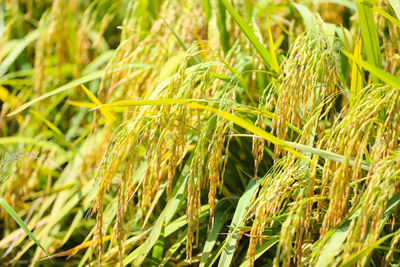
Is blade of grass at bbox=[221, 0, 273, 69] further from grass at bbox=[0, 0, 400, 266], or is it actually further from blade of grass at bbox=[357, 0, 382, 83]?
blade of grass at bbox=[357, 0, 382, 83]

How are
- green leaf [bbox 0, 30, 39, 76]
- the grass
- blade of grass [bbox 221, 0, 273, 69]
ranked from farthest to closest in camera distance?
green leaf [bbox 0, 30, 39, 76]
blade of grass [bbox 221, 0, 273, 69]
the grass

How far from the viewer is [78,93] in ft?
7.16

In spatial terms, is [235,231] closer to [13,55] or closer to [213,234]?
[213,234]

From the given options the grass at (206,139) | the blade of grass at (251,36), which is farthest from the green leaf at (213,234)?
the blade of grass at (251,36)

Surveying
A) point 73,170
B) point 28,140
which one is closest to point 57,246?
point 73,170

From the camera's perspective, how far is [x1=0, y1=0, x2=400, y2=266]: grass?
3.38 feet

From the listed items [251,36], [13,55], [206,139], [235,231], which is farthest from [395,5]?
[13,55]

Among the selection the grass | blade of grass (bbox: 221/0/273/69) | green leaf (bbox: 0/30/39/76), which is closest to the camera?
the grass

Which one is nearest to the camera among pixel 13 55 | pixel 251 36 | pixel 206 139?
pixel 206 139

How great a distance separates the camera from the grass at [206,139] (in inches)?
40.6

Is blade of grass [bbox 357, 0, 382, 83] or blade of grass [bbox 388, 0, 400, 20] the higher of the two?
blade of grass [bbox 388, 0, 400, 20]

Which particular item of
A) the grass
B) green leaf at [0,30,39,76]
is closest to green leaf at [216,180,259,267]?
the grass

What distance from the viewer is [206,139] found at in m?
1.20

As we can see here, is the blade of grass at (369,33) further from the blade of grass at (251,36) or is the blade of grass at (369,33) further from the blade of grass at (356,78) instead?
the blade of grass at (251,36)
